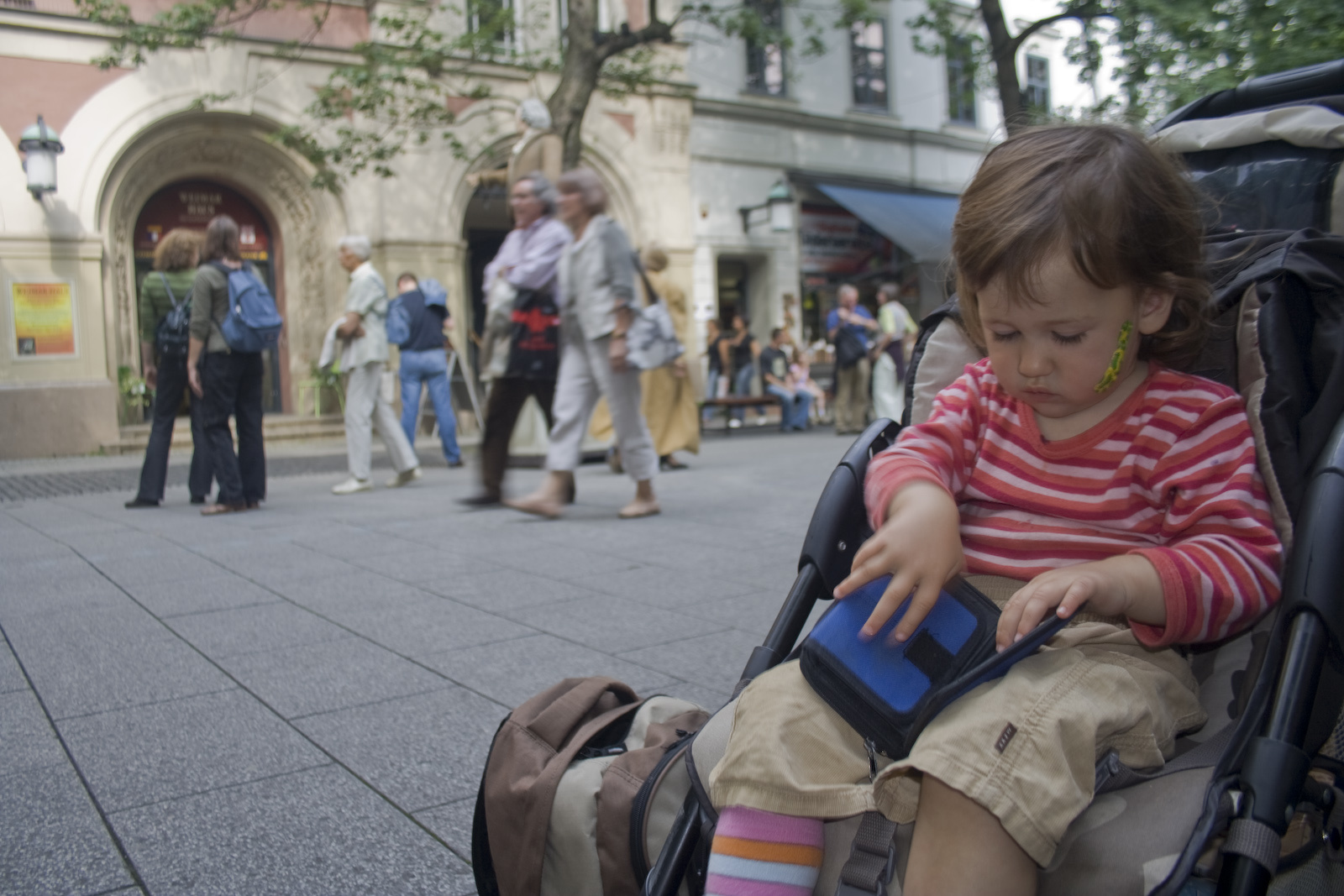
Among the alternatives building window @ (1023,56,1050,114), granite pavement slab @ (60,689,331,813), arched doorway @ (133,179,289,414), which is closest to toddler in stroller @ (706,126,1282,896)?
granite pavement slab @ (60,689,331,813)

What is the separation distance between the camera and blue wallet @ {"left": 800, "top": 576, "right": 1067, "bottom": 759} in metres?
1.36

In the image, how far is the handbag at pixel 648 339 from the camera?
20.4ft

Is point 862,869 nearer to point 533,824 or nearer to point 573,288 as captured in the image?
point 533,824

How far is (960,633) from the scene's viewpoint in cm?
145

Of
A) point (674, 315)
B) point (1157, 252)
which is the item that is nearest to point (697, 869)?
point (1157, 252)

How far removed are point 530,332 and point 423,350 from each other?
13.0 ft

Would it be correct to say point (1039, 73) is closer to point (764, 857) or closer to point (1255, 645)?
point (1255, 645)

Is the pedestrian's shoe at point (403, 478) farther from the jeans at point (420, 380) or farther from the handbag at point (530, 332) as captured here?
the handbag at point (530, 332)

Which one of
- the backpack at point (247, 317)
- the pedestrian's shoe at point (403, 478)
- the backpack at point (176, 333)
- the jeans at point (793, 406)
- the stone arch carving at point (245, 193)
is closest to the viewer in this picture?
the backpack at point (247, 317)

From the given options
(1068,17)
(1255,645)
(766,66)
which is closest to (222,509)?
(1255,645)

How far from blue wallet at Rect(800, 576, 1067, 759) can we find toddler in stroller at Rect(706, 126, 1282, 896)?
1.1 inches

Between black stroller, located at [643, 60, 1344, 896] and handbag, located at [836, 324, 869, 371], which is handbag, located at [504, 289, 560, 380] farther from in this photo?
handbag, located at [836, 324, 869, 371]

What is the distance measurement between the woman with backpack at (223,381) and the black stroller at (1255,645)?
6.10 m

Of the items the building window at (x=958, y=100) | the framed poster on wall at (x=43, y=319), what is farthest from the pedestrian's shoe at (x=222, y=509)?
the building window at (x=958, y=100)
